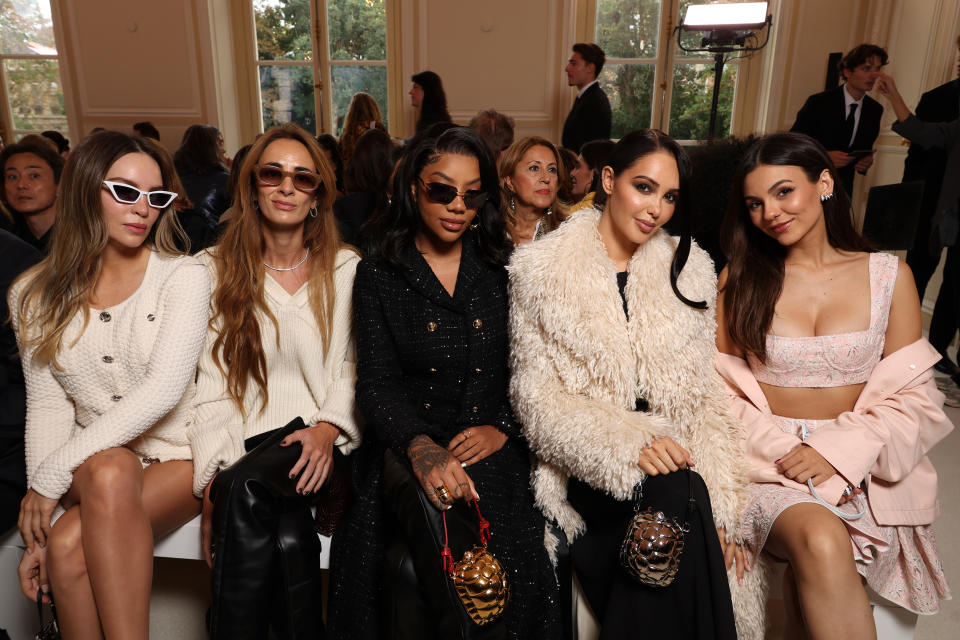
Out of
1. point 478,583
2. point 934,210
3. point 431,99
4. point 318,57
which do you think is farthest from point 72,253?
point 318,57

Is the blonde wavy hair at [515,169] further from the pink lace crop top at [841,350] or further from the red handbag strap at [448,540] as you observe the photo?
the red handbag strap at [448,540]

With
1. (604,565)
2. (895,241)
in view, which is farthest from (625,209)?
(895,241)

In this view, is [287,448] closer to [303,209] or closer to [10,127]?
[303,209]

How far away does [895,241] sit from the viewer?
138 inches

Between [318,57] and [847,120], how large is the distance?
540 cm

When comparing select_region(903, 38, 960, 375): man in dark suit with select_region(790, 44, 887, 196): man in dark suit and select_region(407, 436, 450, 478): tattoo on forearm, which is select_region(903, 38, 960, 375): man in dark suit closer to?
select_region(790, 44, 887, 196): man in dark suit

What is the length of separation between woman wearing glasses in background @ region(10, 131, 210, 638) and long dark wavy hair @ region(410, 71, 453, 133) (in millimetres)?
3564

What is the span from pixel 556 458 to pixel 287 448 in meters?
0.71

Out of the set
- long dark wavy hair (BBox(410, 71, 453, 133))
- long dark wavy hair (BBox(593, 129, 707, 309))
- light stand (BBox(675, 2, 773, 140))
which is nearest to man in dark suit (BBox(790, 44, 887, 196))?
light stand (BBox(675, 2, 773, 140))

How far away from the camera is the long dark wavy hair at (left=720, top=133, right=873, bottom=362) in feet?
5.53

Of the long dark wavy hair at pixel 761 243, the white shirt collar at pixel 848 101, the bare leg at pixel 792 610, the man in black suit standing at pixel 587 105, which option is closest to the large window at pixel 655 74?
the man in black suit standing at pixel 587 105

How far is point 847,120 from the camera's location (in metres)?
4.73

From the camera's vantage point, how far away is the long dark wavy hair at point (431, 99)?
5055 millimetres

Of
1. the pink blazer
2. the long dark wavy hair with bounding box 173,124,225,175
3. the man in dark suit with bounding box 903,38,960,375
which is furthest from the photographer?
the long dark wavy hair with bounding box 173,124,225,175
